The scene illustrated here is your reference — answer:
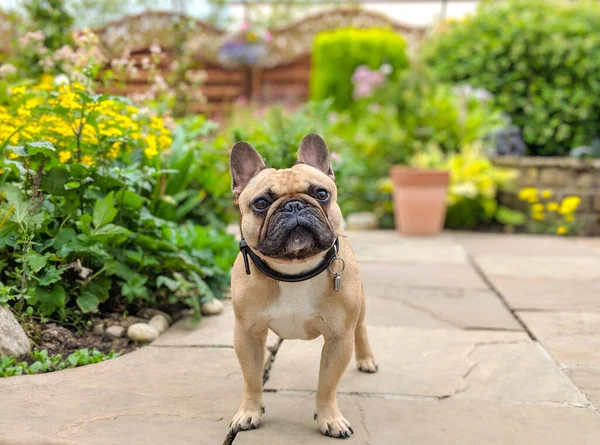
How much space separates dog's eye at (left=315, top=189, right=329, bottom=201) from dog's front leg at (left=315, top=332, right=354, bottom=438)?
54 centimetres

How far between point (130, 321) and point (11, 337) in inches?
30.6

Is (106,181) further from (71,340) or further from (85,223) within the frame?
(71,340)

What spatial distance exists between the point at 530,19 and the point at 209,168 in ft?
17.5

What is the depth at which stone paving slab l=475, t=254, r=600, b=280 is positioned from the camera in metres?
5.68

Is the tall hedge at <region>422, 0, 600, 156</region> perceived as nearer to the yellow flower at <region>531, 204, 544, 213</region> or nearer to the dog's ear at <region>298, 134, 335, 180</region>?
the yellow flower at <region>531, 204, 544, 213</region>

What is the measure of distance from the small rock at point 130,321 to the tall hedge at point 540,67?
20.6 ft

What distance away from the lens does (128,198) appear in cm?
386

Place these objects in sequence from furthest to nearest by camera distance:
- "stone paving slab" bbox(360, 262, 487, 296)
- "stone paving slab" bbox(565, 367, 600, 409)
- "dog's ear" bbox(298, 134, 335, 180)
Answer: "stone paving slab" bbox(360, 262, 487, 296)
"stone paving slab" bbox(565, 367, 600, 409)
"dog's ear" bbox(298, 134, 335, 180)

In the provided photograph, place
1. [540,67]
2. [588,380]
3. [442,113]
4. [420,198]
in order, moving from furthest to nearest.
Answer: [540,67], [442,113], [420,198], [588,380]

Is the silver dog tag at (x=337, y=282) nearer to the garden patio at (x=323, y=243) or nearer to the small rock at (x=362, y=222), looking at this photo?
the garden patio at (x=323, y=243)

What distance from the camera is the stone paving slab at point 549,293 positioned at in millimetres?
4676

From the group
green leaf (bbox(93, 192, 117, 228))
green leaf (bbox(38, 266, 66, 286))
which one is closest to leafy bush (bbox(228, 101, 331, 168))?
green leaf (bbox(93, 192, 117, 228))

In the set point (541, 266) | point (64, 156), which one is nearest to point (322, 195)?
point (64, 156)

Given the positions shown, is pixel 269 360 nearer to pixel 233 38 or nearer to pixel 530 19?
pixel 530 19
